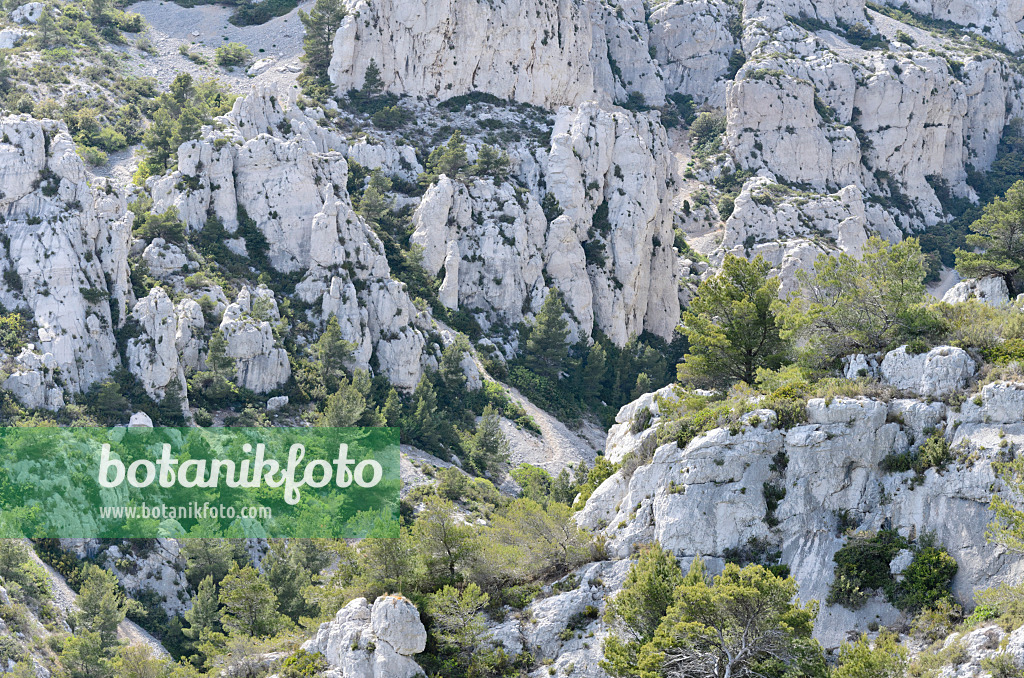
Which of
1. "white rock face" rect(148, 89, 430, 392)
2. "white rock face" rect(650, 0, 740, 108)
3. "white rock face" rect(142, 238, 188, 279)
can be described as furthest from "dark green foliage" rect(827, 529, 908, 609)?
"white rock face" rect(650, 0, 740, 108)

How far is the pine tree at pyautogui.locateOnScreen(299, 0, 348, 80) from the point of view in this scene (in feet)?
330

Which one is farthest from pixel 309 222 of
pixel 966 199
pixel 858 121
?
pixel 966 199

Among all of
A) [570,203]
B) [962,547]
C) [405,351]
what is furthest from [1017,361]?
[570,203]

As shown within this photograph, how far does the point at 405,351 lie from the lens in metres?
73.6

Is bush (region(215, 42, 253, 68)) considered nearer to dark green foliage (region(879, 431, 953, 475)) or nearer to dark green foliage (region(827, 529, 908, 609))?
dark green foliage (region(879, 431, 953, 475))

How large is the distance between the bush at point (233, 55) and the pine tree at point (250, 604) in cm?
7215

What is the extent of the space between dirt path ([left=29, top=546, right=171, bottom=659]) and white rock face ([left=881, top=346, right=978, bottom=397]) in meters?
36.4

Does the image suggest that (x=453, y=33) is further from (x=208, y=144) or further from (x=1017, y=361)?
(x=1017, y=361)

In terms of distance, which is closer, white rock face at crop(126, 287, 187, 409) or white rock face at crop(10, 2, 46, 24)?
white rock face at crop(126, 287, 187, 409)

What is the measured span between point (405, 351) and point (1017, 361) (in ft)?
147

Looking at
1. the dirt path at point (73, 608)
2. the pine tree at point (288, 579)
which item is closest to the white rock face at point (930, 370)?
the pine tree at point (288, 579)

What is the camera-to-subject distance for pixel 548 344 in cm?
8412

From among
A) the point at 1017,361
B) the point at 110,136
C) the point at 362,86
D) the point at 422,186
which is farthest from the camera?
the point at 362,86

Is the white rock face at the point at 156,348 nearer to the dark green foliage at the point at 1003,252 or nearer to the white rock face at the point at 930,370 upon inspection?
the white rock face at the point at 930,370
